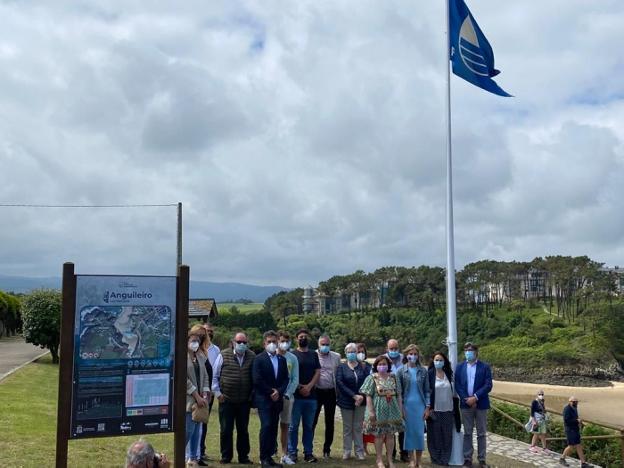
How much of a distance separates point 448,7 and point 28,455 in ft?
31.6

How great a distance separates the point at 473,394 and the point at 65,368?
18.7ft

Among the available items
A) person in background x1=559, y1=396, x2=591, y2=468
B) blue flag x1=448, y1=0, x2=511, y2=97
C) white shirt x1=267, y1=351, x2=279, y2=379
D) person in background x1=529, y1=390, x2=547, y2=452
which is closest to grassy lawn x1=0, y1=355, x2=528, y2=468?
white shirt x1=267, y1=351, x2=279, y2=379

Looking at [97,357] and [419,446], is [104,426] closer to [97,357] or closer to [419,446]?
[97,357]

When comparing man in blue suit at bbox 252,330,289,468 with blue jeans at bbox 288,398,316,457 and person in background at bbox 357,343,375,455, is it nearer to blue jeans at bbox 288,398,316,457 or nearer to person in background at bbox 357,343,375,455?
blue jeans at bbox 288,398,316,457

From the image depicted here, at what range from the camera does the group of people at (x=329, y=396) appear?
789 centimetres

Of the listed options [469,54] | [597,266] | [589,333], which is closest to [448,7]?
[469,54]

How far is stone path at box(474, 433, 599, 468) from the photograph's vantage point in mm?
11434

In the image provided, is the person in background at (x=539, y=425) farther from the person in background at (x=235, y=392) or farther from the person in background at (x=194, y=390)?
the person in background at (x=194, y=390)

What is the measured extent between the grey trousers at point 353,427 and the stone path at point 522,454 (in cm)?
379

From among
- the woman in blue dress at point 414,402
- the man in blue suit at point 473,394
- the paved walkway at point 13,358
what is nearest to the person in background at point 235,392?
the woman in blue dress at point 414,402

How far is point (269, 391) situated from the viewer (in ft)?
25.8

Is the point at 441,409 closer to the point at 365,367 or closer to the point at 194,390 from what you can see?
the point at 365,367

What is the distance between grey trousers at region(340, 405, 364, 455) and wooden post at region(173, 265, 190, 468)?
284 centimetres

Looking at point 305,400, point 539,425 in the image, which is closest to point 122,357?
point 305,400
